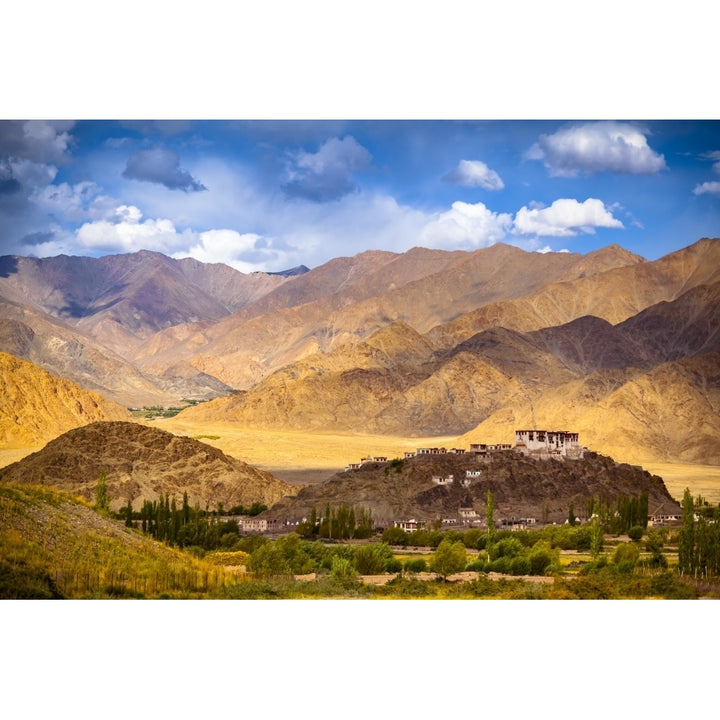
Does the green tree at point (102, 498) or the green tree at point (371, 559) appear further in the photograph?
the green tree at point (102, 498)

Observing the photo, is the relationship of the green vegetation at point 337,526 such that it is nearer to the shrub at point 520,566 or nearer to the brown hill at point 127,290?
the shrub at point 520,566

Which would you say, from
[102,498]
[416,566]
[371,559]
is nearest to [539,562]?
[416,566]

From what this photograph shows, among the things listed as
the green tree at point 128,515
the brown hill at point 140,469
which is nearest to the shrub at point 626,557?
the green tree at point 128,515

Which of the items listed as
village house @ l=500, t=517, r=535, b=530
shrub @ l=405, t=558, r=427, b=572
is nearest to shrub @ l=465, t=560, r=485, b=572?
shrub @ l=405, t=558, r=427, b=572

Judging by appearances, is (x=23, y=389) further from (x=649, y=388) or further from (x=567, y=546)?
(x=649, y=388)

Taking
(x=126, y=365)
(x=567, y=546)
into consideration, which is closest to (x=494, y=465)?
(x=567, y=546)

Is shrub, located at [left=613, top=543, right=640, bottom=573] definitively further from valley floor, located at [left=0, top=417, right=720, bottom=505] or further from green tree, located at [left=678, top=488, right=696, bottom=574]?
valley floor, located at [left=0, top=417, right=720, bottom=505]

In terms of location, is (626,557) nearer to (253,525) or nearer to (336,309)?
(253,525)
